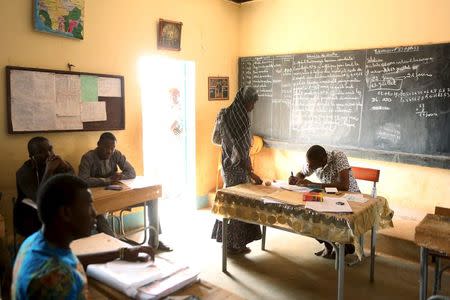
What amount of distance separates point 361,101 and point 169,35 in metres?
2.41

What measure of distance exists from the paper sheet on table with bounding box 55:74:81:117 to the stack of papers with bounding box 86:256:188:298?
252 centimetres

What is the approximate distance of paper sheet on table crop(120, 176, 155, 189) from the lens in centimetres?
337

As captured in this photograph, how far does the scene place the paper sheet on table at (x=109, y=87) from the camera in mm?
3916

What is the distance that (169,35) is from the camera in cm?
451

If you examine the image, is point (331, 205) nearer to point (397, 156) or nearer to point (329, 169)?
point (329, 169)

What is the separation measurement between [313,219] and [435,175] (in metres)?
2.01

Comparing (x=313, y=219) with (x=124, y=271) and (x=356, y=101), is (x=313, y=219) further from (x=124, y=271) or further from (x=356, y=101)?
(x=356, y=101)

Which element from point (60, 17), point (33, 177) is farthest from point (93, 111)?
point (33, 177)

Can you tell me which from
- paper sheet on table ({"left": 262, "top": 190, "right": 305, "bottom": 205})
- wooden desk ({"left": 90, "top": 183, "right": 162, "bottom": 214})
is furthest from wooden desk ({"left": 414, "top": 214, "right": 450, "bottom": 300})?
wooden desk ({"left": 90, "top": 183, "right": 162, "bottom": 214})

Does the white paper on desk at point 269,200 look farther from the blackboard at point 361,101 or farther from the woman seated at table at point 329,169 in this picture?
the blackboard at point 361,101

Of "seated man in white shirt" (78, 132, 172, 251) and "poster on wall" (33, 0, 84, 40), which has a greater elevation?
"poster on wall" (33, 0, 84, 40)

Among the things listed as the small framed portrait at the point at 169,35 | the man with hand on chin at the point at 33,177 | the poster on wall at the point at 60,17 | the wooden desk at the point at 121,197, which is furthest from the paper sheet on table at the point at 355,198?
the poster on wall at the point at 60,17

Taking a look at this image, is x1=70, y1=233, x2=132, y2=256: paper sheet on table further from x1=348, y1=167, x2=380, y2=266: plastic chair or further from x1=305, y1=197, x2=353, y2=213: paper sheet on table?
x1=348, y1=167, x2=380, y2=266: plastic chair

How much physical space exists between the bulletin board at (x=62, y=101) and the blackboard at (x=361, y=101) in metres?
2.12
